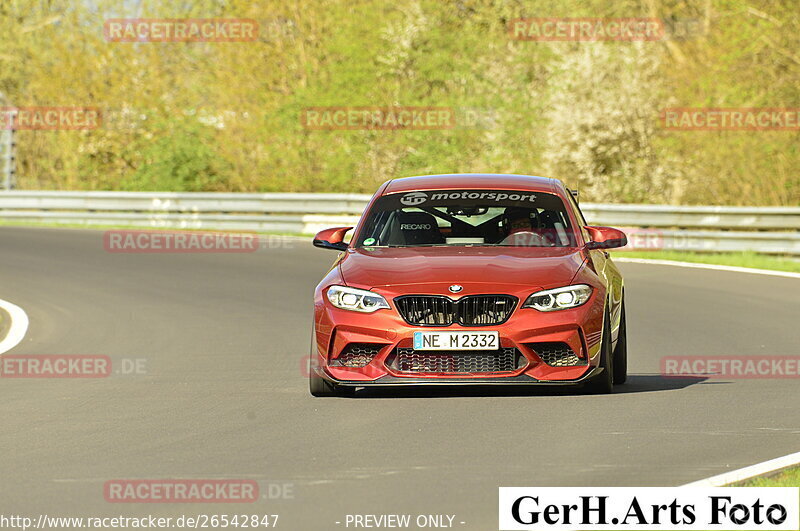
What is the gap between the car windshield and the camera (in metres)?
11.6

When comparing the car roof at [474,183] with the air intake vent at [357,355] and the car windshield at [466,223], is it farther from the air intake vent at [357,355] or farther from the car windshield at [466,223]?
the air intake vent at [357,355]

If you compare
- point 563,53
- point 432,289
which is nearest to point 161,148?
point 563,53

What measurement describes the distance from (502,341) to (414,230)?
5.75 ft

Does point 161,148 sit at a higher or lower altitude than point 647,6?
lower

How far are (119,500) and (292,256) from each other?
56.8ft

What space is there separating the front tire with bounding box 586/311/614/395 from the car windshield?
1.02m

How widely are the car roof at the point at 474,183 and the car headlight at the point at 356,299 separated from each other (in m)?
1.72

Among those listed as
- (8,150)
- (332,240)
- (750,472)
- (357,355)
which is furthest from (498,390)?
(8,150)

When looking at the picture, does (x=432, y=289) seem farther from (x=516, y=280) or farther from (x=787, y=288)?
(x=787, y=288)

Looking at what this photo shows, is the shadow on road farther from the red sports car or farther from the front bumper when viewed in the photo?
the front bumper

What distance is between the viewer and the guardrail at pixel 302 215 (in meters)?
24.7

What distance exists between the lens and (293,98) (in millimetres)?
37031

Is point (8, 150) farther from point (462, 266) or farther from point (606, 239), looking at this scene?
point (462, 266)

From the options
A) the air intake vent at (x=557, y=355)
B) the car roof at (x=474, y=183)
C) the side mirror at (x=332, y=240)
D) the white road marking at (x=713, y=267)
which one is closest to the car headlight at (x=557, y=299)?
the air intake vent at (x=557, y=355)
